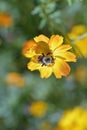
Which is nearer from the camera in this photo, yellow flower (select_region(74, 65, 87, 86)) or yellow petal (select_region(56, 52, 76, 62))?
yellow petal (select_region(56, 52, 76, 62))

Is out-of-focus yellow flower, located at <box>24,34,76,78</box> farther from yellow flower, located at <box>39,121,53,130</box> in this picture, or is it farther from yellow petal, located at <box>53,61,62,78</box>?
yellow flower, located at <box>39,121,53,130</box>

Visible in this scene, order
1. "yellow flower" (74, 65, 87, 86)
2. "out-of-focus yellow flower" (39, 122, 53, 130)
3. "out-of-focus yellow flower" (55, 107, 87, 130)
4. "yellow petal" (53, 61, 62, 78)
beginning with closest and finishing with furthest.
A: "yellow petal" (53, 61, 62, 78) → "out-of-focus yellow flower" (55, 107, 87, 130) → "out-of-focus yellow flower" (39, 122, 53, 130) → "yellow flower" (74, 65, 87, 86)

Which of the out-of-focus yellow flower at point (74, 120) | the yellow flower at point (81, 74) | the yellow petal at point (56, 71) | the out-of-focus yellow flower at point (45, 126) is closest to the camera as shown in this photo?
the yellow petal at point (56, 71)

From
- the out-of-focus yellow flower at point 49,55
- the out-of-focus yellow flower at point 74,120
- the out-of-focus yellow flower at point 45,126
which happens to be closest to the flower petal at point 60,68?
the out-of-focus yellow flower at point 49,55

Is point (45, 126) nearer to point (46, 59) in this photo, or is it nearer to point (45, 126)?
point (45, 126)

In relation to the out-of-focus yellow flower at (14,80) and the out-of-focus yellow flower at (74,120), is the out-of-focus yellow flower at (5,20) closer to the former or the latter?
the out-of-focus yellow flower at (14,80)

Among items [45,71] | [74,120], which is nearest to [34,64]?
[45,71]

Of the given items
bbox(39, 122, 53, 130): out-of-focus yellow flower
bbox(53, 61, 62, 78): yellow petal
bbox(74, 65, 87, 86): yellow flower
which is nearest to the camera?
bbox(53, 61, 62, 78): yellow petal

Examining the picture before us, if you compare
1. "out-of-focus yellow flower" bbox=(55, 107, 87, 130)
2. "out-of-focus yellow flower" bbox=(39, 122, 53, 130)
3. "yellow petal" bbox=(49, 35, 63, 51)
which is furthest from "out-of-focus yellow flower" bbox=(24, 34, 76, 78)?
"out-of-focus yellow flower" bbox=(39, 122, 53, 130)
